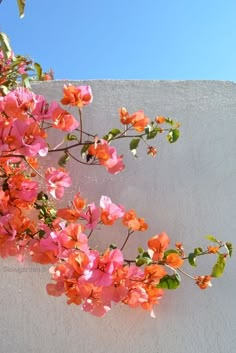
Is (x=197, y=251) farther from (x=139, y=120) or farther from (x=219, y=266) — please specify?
(x=139, y=120)

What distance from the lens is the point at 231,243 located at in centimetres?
171

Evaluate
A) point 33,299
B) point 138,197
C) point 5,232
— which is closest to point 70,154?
point 138,197

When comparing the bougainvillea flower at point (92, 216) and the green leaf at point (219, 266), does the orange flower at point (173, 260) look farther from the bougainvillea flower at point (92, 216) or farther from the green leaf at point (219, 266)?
the bougainvillea flower at point (92, 216)

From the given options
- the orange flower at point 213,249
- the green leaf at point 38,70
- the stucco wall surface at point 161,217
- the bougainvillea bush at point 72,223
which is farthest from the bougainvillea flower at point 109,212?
the green leaf at point 38,70

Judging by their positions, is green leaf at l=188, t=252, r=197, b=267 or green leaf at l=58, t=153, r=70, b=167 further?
green leaf at l=58, t=153, r=70, b=167

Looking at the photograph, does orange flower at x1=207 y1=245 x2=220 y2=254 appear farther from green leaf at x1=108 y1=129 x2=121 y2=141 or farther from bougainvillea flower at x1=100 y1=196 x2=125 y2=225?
green leaf at x1=108 y1=129 x2=121 y2=141

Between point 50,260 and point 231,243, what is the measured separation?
0.71 meters

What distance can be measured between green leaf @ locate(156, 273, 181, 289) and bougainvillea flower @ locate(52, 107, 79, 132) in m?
0.62

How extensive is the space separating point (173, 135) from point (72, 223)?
55 centimetres

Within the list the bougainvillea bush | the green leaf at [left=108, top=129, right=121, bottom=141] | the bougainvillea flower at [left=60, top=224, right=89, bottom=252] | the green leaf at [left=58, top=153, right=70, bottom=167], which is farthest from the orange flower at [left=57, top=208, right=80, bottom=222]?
the green leaf at [left=108, top=129, right=121, bottom=141]

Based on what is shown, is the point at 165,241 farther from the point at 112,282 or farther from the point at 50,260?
the point at 50,260

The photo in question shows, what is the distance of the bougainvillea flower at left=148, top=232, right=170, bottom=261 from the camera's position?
1.52m

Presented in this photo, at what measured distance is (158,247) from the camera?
1524 mm

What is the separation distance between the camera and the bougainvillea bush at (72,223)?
1.38 metres
